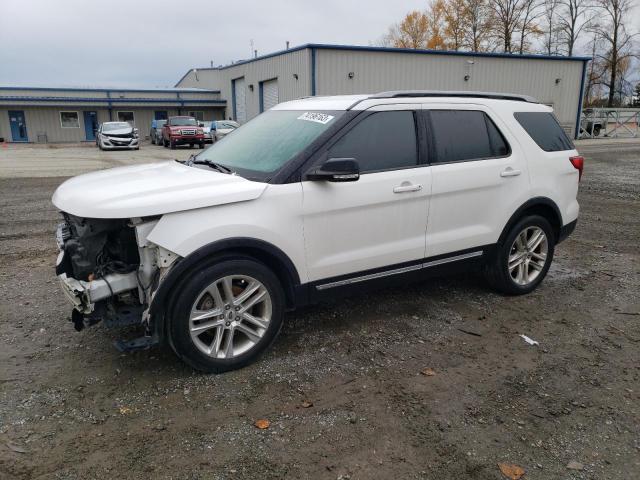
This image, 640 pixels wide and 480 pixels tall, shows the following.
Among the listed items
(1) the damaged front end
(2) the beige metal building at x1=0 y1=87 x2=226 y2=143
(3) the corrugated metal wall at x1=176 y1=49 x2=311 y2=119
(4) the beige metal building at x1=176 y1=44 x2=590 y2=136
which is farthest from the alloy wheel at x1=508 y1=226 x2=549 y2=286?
(2) the beige metal building at x1=0 y1=87 x2=226 y2=143

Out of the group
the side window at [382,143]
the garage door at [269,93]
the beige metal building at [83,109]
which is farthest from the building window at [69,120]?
the side window at [382,143]

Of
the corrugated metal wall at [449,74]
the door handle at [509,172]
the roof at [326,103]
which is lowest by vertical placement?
the door handle at [509,172]

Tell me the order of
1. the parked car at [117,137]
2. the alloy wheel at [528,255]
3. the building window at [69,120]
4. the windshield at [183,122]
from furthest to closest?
the building window at [69,120], the windshield at [183,122], the parked car at [117,137], the alloy wheel at [528,255]

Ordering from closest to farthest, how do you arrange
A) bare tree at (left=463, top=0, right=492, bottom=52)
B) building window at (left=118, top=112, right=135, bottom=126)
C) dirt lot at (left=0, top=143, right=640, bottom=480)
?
dirt lot at (left=0, top=143, right=640, bottom=480) < building window at (left=118, top=112, right=135, bottom=126) < bare tree at (left=463, top=0, right=492, bottom=52)

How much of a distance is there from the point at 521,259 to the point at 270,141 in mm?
2682

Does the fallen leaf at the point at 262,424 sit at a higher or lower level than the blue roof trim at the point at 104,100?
lower

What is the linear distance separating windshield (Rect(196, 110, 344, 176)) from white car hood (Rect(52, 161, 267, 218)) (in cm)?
27

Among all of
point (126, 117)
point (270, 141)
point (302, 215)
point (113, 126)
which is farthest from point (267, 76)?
point (302, 215)

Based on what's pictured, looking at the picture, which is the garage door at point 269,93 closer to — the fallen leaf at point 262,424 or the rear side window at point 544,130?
the rear side window at point 544,130

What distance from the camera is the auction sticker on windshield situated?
13.0ft

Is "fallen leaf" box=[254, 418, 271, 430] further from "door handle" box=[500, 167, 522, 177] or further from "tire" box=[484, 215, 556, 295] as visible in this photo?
"door handle" box=[500, 167, 522, 177]

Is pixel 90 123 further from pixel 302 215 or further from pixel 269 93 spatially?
pixel 302 215

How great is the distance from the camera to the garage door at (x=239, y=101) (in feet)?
125

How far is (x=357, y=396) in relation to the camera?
3334 mm
